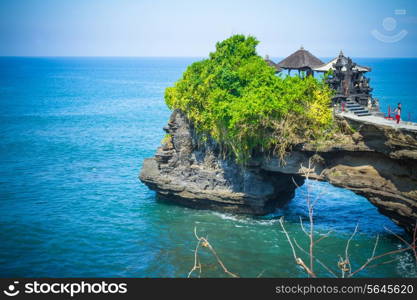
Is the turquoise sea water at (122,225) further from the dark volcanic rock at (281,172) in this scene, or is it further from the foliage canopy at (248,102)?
the foliage canopy at (248,102)

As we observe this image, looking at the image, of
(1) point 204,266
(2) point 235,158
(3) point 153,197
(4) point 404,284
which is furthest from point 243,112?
(4) point 404,284

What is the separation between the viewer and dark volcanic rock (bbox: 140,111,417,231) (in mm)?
21203

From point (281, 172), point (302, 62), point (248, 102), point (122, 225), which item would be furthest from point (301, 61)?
point (122, 225)

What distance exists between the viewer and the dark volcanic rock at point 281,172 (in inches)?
835

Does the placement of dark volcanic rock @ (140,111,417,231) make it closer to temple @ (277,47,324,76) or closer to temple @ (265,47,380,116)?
temple @ (265,47,380,116)

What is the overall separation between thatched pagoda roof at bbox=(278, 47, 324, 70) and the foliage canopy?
452cm

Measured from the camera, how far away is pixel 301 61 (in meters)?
30.2

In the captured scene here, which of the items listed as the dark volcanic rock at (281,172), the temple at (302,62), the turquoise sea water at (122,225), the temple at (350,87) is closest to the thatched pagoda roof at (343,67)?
the temple at (350,87)

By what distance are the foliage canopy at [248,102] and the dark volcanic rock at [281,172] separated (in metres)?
1.03

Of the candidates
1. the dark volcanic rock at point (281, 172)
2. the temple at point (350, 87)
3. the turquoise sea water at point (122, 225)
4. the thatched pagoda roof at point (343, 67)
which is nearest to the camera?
the dark volcanic rock at point (281, 172)

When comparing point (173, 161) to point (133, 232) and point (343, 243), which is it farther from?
point (343, 243)

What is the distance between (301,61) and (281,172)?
9.49m

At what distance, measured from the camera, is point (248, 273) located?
821 inches

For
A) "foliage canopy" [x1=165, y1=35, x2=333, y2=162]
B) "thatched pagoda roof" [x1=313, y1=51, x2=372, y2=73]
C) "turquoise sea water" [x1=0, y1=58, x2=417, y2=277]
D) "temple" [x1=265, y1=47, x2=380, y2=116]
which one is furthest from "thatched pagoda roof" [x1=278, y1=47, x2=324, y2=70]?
"turquoise sea water" [x1=0, y1=58, x2=417, y2=277]
